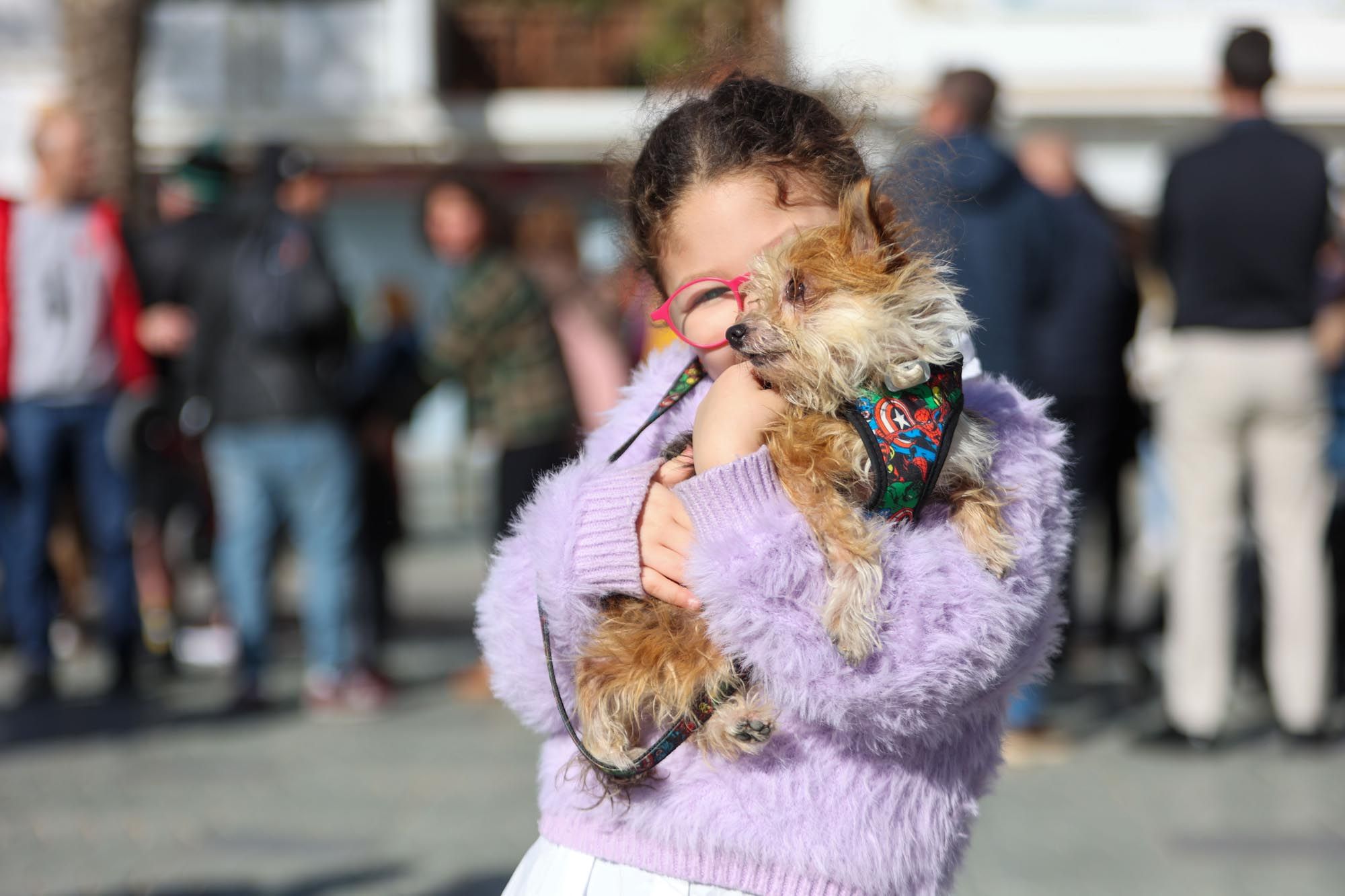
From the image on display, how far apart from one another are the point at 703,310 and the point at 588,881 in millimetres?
647

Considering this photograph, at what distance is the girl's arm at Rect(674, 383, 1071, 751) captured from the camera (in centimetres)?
140

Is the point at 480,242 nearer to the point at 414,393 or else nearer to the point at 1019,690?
the point at 414,393

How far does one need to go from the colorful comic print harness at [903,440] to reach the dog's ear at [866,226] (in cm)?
13

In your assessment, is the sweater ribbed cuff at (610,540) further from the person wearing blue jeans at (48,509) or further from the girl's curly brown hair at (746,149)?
the person wearing blue jeans at (48,509)

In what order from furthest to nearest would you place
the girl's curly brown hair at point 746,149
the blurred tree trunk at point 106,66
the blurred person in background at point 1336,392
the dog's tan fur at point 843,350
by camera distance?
1. the blurred tree trunk at point 106,66
2. the blurred person in background at point 1336,392
3. the girl's curly brown hair at point 746,149
4. the dog's tan fur at point 843,350

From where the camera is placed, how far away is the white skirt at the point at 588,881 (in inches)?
61.9

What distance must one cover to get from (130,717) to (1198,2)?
14852 millimetres

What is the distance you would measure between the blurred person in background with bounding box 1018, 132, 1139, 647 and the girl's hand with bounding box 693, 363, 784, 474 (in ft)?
13.3

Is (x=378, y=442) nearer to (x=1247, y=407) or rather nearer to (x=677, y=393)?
(x=1247, y=407)

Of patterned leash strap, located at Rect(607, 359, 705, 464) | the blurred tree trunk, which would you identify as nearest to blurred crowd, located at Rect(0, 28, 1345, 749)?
patterned leash strap, located at Rect(607, 359, 705, 464)

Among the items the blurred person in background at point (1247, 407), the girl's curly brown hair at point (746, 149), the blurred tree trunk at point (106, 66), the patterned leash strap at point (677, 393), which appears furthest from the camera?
the blurred tree trunk at point (106, 66)

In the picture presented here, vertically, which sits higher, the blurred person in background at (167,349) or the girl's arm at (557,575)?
the girl's arm at (557,575)

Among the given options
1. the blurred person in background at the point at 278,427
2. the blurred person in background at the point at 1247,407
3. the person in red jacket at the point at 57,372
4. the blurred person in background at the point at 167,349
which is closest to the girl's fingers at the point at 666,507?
the blurred person in background at the point at 1247,407

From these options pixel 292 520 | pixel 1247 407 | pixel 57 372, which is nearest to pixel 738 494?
pixel 1247 407
